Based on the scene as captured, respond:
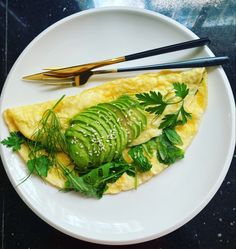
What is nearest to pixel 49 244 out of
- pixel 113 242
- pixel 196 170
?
pixel 113 242

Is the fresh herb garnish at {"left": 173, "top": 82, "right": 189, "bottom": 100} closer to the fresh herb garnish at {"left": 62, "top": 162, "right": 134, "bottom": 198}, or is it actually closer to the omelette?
the omelette

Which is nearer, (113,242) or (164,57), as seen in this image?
(113,242)

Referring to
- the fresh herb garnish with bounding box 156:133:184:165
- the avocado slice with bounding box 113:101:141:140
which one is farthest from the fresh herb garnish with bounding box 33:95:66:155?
the fresh herb garnish with bounding box 156:133:184:165

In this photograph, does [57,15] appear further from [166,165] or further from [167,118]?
[166,165]

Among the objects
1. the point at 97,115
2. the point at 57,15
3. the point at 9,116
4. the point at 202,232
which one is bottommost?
the point at 202,232

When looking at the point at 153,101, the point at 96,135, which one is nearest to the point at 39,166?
the point at 96,135

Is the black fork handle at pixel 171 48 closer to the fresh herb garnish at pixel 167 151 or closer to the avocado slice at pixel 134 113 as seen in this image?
the avocado slice at pixel 134 113

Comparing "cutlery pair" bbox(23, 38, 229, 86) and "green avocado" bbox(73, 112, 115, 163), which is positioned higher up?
"cutlery pair" bbox(23, 38, 229, 86)
